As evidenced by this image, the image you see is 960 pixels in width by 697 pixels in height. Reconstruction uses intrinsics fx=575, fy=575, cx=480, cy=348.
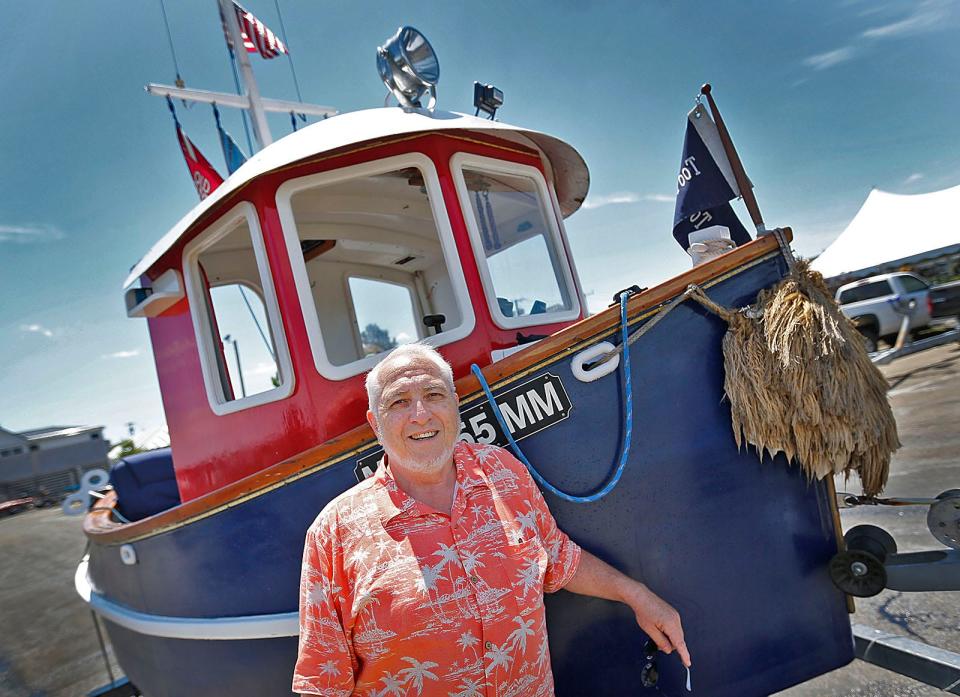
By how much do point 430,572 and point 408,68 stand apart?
2.27m

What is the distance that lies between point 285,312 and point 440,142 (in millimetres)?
1025

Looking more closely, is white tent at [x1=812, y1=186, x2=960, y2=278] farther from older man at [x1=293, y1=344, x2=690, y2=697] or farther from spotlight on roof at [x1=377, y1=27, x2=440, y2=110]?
older man at [x1=293, y1=344, x2=690, y2=697]

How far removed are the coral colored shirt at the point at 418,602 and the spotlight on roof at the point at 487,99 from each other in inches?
85.4

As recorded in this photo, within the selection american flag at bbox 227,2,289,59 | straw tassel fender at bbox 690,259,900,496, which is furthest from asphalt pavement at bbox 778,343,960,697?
american flag at bbox 227,2,289,59

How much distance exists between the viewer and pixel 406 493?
1.73 m

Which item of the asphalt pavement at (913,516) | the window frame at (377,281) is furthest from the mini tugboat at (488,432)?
the asphalt pavement at (913,516)

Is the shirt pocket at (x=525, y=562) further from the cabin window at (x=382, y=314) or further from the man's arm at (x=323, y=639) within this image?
the cabin window at (x=382, y=314)

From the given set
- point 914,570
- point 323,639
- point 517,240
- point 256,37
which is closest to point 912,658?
point 914,570

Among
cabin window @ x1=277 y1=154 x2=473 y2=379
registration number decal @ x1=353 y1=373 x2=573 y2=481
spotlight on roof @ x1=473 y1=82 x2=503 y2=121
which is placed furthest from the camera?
spotlight on roof @ x1=473 y1=82 x2=503 y2=121

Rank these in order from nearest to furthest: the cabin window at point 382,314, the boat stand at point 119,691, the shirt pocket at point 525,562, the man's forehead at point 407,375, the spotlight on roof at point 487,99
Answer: the shirt pocket at point 525,562, the man's forehead at point 407,375, the spotlight on roof at point 487,99, the cabin window at point 382,314, the boat stand at point 119,691

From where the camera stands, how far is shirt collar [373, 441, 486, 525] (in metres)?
1.65

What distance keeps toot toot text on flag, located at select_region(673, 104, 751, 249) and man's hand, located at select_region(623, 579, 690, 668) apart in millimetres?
1630

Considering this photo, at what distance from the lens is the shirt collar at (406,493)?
1.65 meters

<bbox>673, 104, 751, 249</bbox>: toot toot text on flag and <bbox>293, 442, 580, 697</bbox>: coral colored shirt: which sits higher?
<bbox>673, 104, 751, 249</bbox>: toot toot text on flag
